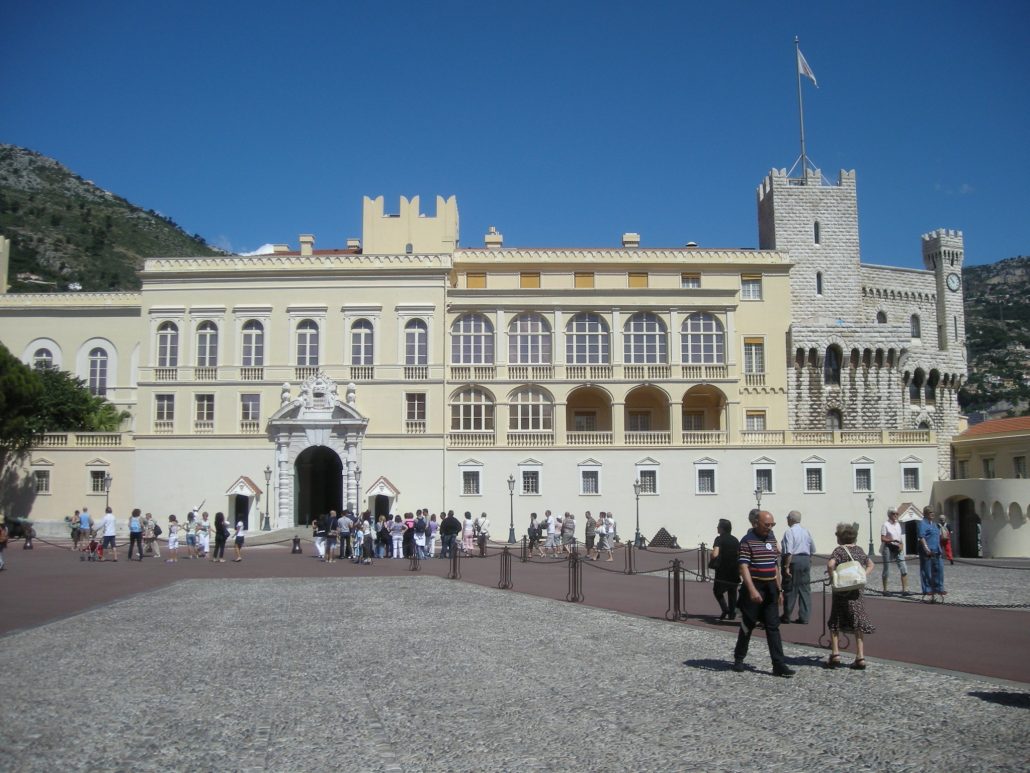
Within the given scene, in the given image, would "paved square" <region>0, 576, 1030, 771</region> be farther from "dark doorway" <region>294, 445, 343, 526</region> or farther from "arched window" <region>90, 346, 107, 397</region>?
"arched window" <region>90, 346, 107, 397</region>

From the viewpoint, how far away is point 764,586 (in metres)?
11.5

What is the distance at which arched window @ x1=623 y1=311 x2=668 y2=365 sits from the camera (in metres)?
49.1

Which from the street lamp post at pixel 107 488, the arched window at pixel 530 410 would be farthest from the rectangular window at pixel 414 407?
the street lamp post at pixel 107 488

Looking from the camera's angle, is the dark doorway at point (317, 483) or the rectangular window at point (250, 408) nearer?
the dark doorway at point (317, 483)

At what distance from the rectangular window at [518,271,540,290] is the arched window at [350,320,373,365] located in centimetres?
881

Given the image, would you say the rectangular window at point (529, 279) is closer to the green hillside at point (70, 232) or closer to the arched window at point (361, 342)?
the arched window at point (361, 342)

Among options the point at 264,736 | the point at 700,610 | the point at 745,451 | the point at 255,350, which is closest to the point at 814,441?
the point at 745,451

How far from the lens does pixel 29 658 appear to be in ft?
41.6

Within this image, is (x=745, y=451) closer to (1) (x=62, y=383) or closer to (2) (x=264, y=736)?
(1) (x=62, y=383)

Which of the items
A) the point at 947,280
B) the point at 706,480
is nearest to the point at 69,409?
the point at 706,480

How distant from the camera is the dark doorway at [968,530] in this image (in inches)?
2026

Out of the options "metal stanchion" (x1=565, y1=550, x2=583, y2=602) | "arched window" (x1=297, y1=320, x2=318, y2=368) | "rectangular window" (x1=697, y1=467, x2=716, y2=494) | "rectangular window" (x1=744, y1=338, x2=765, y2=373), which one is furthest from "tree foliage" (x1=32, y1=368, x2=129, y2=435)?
"metal stanchion" (x1=565, y1=550, x2=583, y2=602)

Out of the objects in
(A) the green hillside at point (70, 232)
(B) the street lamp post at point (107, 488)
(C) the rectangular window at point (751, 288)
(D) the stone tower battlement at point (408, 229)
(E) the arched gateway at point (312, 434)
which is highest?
(A) the green hillside at point (70, 232)

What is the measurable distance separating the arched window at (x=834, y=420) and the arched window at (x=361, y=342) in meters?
25.1
